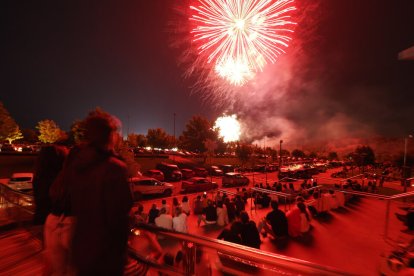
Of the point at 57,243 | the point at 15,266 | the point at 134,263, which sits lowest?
the point at 15,266

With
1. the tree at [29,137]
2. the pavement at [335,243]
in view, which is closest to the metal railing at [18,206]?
the pavement at [335,243]

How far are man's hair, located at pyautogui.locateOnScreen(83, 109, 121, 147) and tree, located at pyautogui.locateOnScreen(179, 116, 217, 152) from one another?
A: 155 ft

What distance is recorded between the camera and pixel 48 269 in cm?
237

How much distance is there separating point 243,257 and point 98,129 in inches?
62.5

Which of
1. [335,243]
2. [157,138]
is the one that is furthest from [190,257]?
[157,138]

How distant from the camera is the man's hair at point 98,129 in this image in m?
1.78

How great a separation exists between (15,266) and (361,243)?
28.7ft

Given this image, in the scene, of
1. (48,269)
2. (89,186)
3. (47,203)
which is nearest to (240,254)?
(89,186)

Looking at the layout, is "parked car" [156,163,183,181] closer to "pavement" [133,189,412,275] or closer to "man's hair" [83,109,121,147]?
"pavement" [133,189,412,275]

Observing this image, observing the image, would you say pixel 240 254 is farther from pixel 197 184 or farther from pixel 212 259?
pixel 197 184

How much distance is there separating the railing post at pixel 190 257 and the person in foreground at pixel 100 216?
0.98m

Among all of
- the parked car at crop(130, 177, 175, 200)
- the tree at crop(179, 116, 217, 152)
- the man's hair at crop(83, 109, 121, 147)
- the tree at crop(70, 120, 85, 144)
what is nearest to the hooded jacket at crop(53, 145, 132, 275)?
the man's hair at crop(83, 109, 121, 147)

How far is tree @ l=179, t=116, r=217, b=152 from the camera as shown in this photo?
163 ft

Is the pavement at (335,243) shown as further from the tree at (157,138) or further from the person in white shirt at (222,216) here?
the tree at (157,138)
